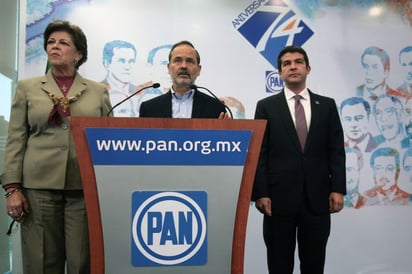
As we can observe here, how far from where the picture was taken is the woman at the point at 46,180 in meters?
1.48

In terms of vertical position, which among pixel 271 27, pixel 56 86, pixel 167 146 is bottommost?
pixel 167 146

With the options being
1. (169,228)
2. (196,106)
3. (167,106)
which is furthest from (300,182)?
(169,228)

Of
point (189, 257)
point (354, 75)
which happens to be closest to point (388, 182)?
point (354, 75)

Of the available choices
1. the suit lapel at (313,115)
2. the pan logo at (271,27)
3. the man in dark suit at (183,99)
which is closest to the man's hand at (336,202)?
the suit lapel at (313,115)

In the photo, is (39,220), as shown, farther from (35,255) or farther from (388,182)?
(388,182)

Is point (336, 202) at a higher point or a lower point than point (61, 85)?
lower

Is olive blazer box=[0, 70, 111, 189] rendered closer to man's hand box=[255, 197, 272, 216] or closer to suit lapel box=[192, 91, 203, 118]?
suit lapel box=[192, 91, 203, 118]

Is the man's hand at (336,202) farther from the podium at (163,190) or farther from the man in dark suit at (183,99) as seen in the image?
the podium at (163,190)

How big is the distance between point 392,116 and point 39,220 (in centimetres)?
260

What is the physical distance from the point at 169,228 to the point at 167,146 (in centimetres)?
23

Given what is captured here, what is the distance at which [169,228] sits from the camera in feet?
3.40

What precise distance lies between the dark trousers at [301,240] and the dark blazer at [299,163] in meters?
0.05

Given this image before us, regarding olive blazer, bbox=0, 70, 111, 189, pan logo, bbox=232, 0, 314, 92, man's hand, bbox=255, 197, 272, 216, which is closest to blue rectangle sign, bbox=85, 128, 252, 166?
olive blazer, bbox=0, 70, 111, 189

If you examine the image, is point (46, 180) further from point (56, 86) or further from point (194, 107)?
point (194, 107)
